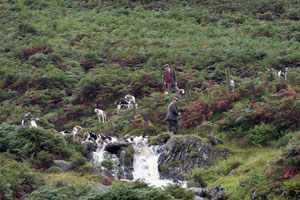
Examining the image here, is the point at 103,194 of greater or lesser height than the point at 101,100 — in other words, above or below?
above

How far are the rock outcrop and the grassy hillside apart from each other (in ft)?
2.76

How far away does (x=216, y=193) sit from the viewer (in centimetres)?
1633

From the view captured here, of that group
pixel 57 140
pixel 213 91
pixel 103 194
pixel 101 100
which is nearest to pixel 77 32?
pixel 101 100

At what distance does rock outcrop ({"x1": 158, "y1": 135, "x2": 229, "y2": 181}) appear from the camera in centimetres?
1980

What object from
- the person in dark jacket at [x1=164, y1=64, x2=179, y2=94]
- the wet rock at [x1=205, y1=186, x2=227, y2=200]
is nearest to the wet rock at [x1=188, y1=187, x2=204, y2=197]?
the wet rock at [x1=205, y1=186, x2=227, y2=200]

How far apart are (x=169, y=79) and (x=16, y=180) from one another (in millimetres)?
12613

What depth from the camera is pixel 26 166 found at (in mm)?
16625

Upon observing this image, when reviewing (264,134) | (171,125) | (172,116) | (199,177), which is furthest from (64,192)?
(264,134)

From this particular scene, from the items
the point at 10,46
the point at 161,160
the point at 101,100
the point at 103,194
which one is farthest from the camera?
the point at 10,46

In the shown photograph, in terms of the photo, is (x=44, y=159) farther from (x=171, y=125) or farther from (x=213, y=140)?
(x=213, y=140)

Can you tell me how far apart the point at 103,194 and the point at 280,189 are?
4919 millimetres

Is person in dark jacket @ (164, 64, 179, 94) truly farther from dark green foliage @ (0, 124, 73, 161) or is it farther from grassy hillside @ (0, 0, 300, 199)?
dark green foliage @ (0, 124, 73, 161)

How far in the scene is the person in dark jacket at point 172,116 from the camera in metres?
21.9

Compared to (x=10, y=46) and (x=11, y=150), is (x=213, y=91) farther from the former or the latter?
(x=10, y=46)
